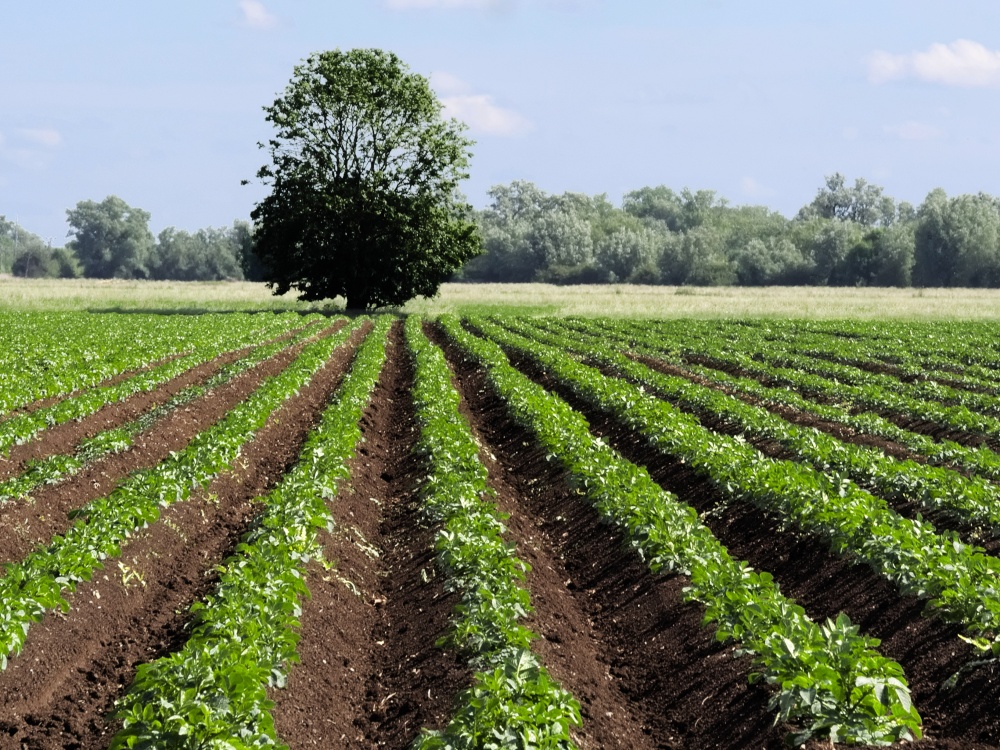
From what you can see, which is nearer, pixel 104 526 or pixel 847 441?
pixel 104 526

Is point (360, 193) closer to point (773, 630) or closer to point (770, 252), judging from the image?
point (773, 630)

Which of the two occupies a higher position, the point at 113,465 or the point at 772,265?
the point at 113,465

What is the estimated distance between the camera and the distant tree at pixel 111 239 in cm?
15088

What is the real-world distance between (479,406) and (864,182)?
180485 millimetres

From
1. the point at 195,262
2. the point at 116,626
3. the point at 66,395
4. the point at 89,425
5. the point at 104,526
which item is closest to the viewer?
the point at 116,626

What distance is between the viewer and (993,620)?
25.4 feet

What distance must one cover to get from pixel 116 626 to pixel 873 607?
626 cm

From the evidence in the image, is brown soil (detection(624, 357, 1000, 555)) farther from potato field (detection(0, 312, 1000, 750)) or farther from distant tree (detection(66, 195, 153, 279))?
distant tree (detection(66, 195, 153, 279))

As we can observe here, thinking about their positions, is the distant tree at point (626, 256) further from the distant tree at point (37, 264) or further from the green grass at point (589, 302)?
the distant tree at point (37, 264)

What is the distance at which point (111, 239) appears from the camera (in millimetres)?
155625

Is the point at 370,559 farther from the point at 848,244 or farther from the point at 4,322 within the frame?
the point at 848,244

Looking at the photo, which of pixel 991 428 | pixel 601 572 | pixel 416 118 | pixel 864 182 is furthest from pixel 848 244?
pixel 601 572

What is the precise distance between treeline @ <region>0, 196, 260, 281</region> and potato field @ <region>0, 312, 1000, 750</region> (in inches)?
5193

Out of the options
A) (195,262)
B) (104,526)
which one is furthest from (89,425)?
(195,262)
